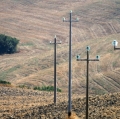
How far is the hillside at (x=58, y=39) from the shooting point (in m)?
55.8

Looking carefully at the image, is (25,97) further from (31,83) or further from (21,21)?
(21,21)

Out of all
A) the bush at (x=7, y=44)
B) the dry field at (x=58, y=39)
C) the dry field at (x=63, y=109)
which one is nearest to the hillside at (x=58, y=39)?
the dry field at (x=58, y=39)

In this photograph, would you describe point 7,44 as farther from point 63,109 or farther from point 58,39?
point 63,109

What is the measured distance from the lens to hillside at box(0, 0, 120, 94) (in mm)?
55781

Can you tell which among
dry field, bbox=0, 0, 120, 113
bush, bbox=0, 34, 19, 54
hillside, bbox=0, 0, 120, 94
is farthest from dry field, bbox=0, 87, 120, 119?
bush, bbox=0, 34, 19, 54

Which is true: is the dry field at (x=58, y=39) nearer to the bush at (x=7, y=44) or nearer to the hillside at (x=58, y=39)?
the hillside at (x=58, y=39)

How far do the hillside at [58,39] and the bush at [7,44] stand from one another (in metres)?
1.27

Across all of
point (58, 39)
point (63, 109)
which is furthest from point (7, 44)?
point (63, 109)

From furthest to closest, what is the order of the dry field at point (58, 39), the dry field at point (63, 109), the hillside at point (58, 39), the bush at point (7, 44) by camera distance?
the bush at point (7, 44) < the hillside at point (58, 39) < the dry field at point (58, 39) < the dry field at point (63, 109)

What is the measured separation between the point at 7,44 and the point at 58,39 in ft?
28.5

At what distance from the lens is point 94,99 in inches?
1125

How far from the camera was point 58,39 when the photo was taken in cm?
7688

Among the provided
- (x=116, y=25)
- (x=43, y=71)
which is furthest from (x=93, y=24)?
(x=43, y=71)

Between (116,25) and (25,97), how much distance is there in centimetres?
4513
